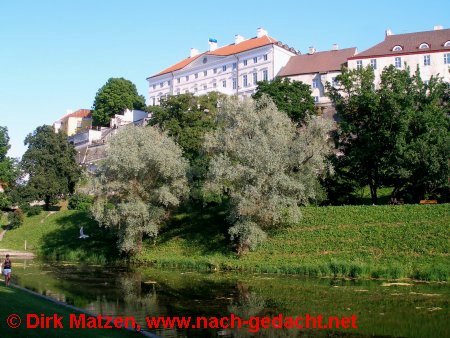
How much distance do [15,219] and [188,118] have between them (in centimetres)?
2773

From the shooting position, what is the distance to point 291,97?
2498 inches

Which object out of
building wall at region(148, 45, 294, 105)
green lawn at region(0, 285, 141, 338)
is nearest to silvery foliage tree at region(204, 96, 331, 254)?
green lawn at region(0, 285, 141, 338)

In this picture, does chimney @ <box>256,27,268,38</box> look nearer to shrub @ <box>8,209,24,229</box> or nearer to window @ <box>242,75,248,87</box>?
window @ <box>242,75,248,87</box>

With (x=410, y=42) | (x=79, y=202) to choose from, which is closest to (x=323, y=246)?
(x=79, y=202)

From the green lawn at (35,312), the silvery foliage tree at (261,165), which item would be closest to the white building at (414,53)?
the silvery foliage tree at (261,165)

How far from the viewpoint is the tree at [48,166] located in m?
70.5

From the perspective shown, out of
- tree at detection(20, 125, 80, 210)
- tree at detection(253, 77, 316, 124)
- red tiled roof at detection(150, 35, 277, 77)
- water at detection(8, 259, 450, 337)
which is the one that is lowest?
water at detection(8, 259, 450, 337)

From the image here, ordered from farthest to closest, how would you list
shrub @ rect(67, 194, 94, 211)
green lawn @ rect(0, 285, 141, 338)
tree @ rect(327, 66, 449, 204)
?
shrub @ rect(67, 194, 94, 211)
tree @ rect(327, 66, 449, 204)
green lawn @ rect(0, 285, 141, 338)

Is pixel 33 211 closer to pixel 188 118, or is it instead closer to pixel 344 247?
pixel 188 118

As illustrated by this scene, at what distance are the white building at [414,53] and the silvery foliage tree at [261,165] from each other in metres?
42.3

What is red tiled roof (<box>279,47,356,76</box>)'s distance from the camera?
88562 mm

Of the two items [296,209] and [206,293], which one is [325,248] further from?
[206,293]

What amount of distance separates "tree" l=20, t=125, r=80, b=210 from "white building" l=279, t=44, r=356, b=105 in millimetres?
41179

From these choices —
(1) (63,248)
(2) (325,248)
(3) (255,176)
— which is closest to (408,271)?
(2) (325,248)
